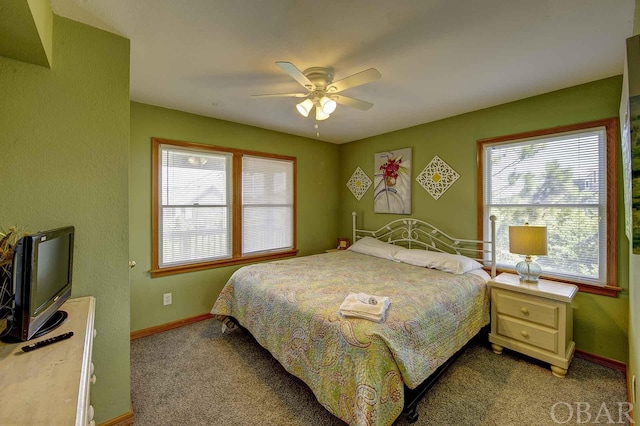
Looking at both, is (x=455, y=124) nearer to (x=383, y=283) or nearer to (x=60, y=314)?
(x=383, y=283)

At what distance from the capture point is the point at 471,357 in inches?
96.3

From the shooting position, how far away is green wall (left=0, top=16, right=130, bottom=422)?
Answer: 55.8 inches

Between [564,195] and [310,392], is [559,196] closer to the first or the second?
[564,195]

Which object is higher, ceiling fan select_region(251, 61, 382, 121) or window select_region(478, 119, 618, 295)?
ceiling fan select_region(251, 61, 382, 121)

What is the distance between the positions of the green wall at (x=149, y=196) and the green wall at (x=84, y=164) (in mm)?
1294

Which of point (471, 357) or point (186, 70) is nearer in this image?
point (186, 70)

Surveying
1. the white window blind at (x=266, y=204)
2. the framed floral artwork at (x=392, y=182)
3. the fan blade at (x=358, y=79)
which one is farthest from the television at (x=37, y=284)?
the framed floral artwork at (x=392, y=182)

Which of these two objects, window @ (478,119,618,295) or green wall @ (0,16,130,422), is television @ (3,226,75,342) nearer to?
green wall @ (0,16,130,422)

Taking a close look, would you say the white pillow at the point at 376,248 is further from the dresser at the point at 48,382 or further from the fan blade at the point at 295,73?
the dresser at the point at 48,382

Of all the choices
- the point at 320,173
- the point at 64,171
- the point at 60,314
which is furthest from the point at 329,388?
the point at 320,173

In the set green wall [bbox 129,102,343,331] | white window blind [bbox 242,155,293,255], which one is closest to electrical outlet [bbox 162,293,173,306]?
green wall [bbox 129,102,343,331]

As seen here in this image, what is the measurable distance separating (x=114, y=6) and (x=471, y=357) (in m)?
3.60

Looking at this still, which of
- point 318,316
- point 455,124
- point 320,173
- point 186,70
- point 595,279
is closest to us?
point 318,316

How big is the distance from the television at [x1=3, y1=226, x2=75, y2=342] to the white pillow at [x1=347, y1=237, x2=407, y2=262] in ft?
9.73
